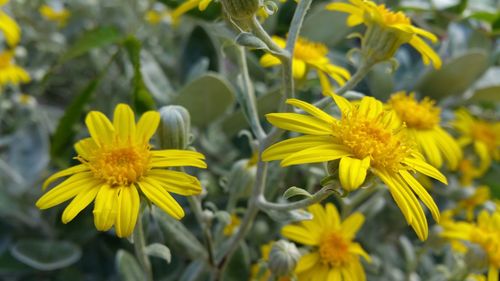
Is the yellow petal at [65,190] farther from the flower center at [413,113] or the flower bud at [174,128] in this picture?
the flower center at [413,113]

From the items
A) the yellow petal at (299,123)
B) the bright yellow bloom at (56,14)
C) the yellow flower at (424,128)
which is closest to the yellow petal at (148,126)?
the yellow petal at (299,123)

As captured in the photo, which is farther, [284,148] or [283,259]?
[283,259]

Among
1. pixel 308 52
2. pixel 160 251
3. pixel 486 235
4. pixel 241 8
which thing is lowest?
pixel 486 235

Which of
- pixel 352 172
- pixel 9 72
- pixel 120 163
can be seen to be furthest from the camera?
pixel 9 72

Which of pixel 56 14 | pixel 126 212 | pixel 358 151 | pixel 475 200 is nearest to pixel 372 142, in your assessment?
pixel 358 151

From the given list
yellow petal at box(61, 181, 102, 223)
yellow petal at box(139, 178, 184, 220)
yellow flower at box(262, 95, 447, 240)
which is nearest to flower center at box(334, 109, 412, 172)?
yellow flower at box(262, 95, 447, 240)

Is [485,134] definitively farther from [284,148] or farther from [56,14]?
[56,14]

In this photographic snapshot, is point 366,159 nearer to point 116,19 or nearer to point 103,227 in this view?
point 103,227

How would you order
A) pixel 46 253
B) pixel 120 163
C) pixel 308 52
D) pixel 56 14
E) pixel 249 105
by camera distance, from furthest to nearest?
pixel 56 14, pixel 46 253, pixel 308 52, pixel 249 105, pixel 120 163
